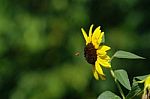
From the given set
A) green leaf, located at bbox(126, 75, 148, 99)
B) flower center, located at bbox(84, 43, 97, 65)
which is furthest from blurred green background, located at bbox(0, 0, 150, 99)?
green leaf, located at bbox(126, 75, 148, 99)

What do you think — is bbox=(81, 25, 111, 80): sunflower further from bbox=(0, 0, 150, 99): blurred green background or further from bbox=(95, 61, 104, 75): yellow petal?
bbox=(0, 0, 150, 99): blurred green background

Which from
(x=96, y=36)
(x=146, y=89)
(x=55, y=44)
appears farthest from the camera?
(x=55, y=44)

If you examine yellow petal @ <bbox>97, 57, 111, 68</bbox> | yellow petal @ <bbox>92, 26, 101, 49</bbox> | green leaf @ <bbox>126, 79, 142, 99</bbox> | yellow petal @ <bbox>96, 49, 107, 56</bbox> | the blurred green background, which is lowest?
the blurred green background

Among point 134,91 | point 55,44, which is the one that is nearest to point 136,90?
point 134,91

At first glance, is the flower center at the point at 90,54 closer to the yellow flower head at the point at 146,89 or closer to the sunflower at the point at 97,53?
the sunflower at the point at 97,53

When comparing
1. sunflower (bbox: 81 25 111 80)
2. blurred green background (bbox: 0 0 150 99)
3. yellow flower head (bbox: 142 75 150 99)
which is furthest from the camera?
blurred green background (bbox: 0 0 150 99)

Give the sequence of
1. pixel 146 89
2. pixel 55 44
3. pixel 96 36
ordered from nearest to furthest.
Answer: pixel 146 89, pixel 96 36, pixel 55 44

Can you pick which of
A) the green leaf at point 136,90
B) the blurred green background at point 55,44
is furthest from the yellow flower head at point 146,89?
the blurred green background at point 55,44

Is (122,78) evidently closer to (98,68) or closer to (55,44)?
(98,68)

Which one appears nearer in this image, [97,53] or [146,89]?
[146,89]
